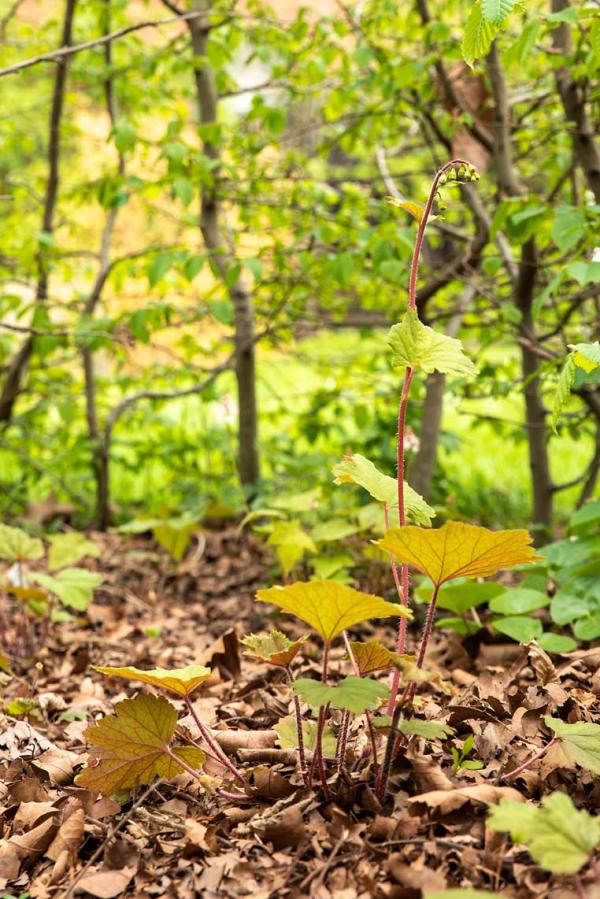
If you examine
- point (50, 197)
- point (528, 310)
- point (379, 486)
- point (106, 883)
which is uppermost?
point (50, 197)

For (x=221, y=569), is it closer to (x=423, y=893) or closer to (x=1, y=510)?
(x=1, y=510)

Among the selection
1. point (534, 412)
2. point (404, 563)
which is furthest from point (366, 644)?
point (534, 412)

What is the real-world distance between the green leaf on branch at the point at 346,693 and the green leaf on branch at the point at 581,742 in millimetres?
310

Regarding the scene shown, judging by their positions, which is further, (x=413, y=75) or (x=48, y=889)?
(x=413, y=75)

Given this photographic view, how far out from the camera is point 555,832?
3.29 feet

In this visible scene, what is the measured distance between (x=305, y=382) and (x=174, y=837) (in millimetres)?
8379

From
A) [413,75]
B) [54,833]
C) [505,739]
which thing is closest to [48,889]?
[54,833]

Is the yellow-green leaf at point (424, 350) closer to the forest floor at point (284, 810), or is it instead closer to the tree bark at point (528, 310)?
the forest floor at point (284, 810)

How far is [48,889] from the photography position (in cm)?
131

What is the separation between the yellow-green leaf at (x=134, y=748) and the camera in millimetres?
1379

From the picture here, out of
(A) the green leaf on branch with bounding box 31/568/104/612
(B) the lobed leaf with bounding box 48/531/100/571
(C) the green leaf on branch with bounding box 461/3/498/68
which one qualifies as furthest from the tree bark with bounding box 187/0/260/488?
(C) the green leaf on branch with bounding box 461/3/498/68

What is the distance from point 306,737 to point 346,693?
294mm

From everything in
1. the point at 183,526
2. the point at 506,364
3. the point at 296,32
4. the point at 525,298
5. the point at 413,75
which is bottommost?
the point at 183,526

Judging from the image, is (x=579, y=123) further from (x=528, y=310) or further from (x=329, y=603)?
(x=329, y=603)
